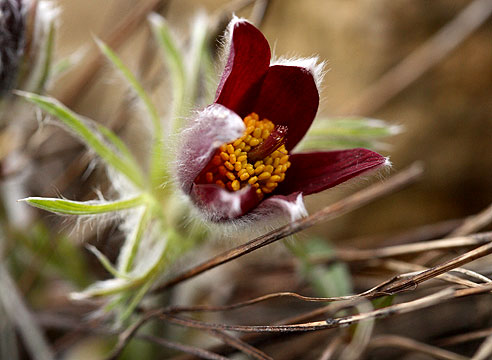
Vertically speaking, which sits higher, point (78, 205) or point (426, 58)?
point (426, 58)

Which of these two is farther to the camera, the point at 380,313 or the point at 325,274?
the point at 325,274

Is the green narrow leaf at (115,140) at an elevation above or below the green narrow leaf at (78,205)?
above

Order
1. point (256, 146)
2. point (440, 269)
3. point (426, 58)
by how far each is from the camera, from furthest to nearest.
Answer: point (426, 58) → point (256, 146) → point (440, 269)

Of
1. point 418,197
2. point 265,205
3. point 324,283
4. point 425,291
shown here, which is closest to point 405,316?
point 425,291

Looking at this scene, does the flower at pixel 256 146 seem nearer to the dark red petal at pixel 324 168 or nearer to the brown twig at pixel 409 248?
the dark red petal at pixel 324 168

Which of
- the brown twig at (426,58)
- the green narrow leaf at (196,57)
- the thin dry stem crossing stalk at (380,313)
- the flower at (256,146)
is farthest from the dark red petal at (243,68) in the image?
the brown twig at (426,58)

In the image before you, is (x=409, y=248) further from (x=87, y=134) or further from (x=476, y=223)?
(x=87, y=134)

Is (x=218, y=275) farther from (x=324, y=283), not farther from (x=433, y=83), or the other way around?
(x=433, y=83)

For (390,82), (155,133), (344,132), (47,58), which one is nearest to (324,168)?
(344,132)
